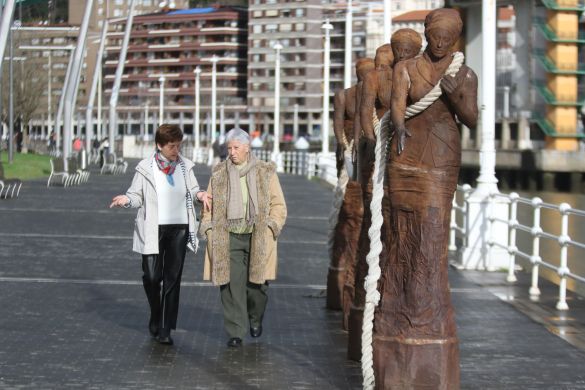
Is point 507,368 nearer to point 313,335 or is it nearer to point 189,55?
point 313,335

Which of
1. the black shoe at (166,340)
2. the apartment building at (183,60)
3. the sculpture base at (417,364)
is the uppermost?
the apartment building at (183,60)

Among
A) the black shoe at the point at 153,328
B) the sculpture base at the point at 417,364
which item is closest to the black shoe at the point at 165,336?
the black shoe at the point at 153,328

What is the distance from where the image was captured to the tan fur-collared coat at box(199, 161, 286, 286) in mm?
10961

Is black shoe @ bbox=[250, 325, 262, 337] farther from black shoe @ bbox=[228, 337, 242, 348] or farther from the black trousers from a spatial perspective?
the black trousers

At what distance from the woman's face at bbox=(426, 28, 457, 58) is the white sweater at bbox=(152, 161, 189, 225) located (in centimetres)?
373

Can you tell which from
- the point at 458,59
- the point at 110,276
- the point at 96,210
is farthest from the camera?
the point at 96,210

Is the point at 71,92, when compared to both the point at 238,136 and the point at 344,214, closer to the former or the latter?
the point at 344,214

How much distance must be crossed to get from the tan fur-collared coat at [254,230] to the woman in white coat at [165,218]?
0.55ft

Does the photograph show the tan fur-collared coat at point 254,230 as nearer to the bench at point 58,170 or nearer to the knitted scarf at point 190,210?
the knitted scarf at point 190,210

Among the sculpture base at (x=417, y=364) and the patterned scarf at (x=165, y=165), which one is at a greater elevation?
the patterned scarf at (x=165, y=165)

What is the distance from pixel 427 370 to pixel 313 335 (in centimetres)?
382

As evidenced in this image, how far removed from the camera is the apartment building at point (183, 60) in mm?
177500

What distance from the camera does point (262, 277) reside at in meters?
11.1

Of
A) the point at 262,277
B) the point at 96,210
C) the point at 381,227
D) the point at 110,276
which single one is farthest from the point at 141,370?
the point at 96,210
